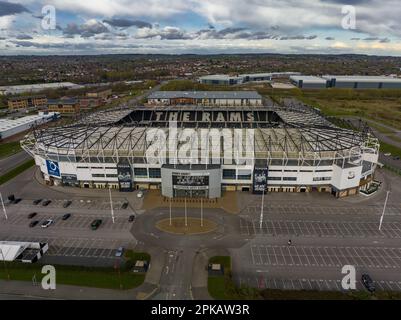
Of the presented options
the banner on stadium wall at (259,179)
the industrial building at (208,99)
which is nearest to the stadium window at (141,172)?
the banner on stadium wall at (259,179)

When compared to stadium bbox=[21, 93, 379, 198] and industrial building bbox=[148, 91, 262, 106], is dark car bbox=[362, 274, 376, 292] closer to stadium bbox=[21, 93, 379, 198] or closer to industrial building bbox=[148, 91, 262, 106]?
stadium bbox=[21, 93, 379, 198]

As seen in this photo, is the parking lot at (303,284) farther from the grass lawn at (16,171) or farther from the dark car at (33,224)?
the grass lawn at (16,171)

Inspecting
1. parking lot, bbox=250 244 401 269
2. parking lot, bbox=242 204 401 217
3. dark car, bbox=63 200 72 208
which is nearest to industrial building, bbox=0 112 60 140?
dark car, bbox=63 200 72 208

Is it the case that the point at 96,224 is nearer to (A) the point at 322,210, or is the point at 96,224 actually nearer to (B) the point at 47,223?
(B) the point at 47,223

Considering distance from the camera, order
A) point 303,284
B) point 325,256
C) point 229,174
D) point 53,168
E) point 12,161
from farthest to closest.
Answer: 1. point 12,161
2. point 53,168
3. point 229,174
4. point 325,256
5. point 303,284

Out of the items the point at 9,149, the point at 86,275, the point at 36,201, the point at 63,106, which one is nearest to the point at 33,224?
the point at 36,201
